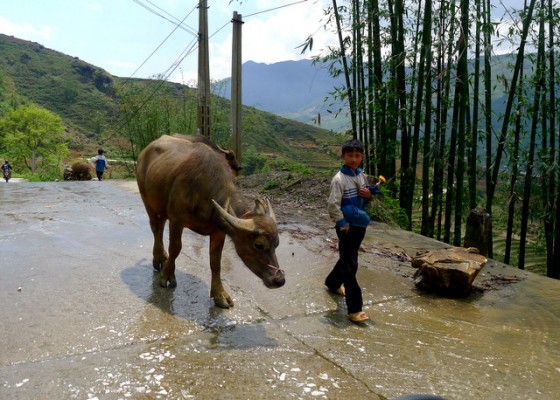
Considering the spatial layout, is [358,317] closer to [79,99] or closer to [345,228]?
[345,228]

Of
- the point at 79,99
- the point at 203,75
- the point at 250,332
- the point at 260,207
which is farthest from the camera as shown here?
the point at 79,99

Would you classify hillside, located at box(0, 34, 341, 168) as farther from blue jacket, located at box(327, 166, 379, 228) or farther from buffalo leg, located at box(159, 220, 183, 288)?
blue jacket, located at box(327, 166, 379, 228)

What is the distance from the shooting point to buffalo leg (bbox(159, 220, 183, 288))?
12.6ft

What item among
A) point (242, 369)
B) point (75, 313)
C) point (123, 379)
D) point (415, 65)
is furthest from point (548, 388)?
point (415, 65)

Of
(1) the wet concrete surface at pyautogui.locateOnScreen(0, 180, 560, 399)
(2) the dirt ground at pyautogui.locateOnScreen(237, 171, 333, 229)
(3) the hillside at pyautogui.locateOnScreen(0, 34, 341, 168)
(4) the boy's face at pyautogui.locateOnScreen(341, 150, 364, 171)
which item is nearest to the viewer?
(1) the wet concrete surface at pyautogui.locateOnScreen(0, 180, 560, 399)

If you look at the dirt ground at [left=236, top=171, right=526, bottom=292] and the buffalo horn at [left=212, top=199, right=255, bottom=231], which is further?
the dirt ground at [left=236, top=171, right=526, bottom=292]

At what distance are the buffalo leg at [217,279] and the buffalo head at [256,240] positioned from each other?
0.44m

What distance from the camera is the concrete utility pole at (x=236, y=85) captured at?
11.0 m

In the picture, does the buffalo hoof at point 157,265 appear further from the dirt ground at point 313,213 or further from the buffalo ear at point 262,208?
the dirt ground at point 313,213

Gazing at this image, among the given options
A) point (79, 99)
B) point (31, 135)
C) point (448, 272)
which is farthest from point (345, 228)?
point (79, 99)

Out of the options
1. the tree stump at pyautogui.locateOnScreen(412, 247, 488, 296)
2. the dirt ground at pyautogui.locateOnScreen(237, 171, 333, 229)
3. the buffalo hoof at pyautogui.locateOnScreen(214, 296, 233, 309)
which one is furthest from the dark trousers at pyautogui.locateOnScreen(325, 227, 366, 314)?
the dirt ground at pyautogui.locateOnScreen(237, 171, 333, 229)

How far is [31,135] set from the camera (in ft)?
110

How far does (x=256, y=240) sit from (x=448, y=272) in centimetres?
208

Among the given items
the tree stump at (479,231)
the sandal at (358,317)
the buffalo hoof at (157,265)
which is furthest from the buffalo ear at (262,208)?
the tree stump at (479,231)
